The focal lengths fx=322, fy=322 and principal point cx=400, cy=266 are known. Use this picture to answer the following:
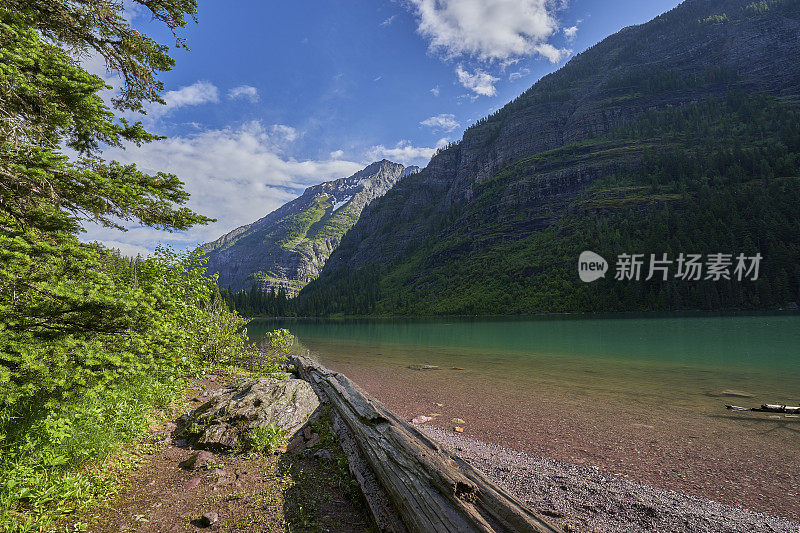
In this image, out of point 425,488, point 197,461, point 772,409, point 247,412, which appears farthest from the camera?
point 772,409

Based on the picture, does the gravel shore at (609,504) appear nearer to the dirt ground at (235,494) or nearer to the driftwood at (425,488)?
the driftwood at (425,488)

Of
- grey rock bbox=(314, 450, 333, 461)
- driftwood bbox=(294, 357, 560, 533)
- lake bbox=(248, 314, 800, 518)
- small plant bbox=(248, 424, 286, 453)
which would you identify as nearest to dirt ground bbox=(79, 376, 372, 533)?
grey rock bbox=(314, 450, 333, 461)

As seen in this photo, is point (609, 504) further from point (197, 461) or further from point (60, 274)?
point (60, 274)

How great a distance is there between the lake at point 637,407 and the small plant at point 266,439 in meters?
6.10

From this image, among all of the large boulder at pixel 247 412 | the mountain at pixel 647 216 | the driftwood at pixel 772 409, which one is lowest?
the driftwood at pixel 772 409

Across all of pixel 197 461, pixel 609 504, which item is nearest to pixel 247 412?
pixel 197 461

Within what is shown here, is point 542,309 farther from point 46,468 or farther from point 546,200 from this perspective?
point 46,468

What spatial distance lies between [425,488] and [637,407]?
12.7 meters

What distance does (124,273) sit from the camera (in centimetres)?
885

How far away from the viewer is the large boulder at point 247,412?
7.81m

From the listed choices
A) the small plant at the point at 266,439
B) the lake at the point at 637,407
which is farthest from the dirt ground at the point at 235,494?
the lake at the point at 637,407

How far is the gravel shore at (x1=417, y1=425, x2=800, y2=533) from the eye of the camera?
5.78 m

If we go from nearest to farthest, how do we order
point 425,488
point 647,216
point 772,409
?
point 425,488
point 772,409
point 647,216

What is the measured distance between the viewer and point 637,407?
13047 mm
